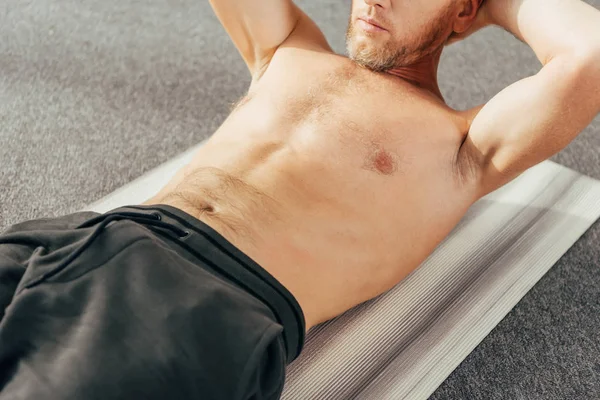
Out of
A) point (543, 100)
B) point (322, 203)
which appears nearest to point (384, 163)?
point (322, 203)

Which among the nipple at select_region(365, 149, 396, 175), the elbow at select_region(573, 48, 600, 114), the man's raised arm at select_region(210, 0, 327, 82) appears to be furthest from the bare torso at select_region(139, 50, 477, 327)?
the elbow at select_region(573, 48, 600, 114)

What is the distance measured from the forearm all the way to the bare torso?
184mm

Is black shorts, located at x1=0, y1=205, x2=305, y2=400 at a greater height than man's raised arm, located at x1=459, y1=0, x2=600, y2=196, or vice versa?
black shorts, located at x1=0, y1=205, x2=305, y2=400

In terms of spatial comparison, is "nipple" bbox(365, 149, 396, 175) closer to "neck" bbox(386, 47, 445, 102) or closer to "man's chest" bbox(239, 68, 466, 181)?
"man's chest" bbox(239, 68, 466, 181)

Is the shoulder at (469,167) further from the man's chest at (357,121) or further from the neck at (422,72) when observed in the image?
the neck at (422,72)

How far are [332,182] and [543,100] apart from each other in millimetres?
358

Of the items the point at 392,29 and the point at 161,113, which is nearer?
the point at 392,29

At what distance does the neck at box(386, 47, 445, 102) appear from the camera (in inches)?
51.7

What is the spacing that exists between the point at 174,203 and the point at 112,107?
86 cm

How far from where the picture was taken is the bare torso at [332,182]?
1074mm

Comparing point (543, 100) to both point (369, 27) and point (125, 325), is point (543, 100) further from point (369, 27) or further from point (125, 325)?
point (125, 325)

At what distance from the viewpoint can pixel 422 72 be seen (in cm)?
134

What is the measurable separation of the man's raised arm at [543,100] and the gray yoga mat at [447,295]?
201 millimetres

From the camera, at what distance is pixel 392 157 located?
116cm
